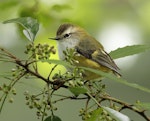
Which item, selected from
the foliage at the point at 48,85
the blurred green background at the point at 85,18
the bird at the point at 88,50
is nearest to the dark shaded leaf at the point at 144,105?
the foliage at the point at 48,85

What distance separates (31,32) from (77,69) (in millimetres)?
321

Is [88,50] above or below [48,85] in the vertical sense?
below

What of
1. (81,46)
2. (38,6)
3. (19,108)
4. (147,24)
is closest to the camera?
(38,6)

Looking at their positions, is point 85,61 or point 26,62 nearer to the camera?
point 26,62

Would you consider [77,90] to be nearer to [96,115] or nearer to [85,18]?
[96,115]

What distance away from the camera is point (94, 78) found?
2.19 meters

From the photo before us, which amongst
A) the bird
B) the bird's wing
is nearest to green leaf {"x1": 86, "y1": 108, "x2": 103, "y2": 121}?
the bird

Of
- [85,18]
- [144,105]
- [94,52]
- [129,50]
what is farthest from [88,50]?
[144,105]

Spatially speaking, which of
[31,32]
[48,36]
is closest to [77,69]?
[31,32]

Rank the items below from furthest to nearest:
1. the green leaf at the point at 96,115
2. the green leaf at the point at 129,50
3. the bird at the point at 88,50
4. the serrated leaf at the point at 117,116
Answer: the bird at the point at 88,50 → the green leaf at the point at 129,50 → the green leaf at the point at 96,115 → the serrated leaf at the point at 117,116

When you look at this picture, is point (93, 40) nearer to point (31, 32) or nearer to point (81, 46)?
point (81, 46)

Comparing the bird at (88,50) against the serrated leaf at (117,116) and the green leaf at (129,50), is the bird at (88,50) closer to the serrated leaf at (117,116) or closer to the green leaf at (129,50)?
the green leaf at (129,50)

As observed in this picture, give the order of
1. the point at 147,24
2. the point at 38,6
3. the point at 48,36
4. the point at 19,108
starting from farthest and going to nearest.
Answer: the point at 19,108 → the point at 147,24 → the point at 48,36 → the point at 38,6

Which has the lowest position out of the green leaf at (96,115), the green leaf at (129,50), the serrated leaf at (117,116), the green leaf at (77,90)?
the green leaf at (96,115)
